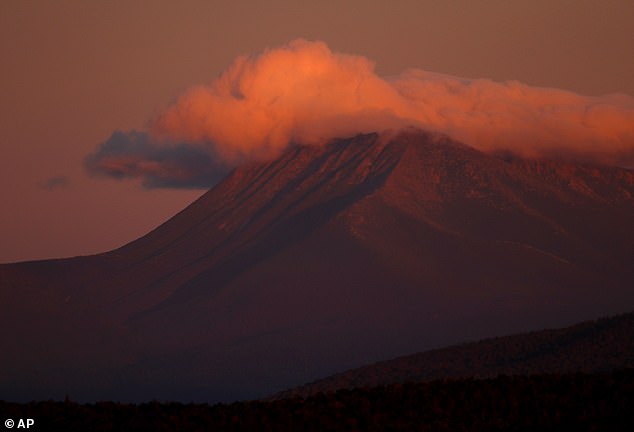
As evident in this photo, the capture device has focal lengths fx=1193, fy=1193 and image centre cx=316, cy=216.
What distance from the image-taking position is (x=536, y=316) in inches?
6078

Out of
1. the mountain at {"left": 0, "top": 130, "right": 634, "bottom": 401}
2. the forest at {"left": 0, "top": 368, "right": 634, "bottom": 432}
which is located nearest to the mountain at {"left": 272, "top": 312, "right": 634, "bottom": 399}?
the forest at {"left": 0, "top": 368, "right": 634, "bottom": 432}

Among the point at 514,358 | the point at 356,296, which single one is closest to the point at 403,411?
the point at 514,358

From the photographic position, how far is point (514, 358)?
4991 centimetres

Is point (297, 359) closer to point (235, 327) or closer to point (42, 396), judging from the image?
point (235, 327)

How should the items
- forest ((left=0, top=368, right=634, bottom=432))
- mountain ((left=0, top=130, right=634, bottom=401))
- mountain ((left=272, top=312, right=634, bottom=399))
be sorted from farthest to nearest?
mountain ((left=0, top=130, right=634, bottom=401)) < mountain ((left=272, top=312, right=634, bottom=399)) < forest ((left=0, top=368, right=634, bottom=432))

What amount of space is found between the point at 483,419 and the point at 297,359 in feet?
427

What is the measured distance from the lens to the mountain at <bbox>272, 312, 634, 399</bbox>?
149ft

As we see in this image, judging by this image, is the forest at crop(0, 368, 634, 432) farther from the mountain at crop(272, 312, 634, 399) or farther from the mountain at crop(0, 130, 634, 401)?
the mountain at crop(0, 130, 634, 401)

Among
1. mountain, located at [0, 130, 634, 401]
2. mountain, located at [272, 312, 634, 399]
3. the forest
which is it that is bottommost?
the forest

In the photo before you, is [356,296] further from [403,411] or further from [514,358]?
[403,411]

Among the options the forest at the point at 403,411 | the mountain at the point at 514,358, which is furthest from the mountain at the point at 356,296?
the forest at the point at 403,411

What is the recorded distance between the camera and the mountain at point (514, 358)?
45.5 metres

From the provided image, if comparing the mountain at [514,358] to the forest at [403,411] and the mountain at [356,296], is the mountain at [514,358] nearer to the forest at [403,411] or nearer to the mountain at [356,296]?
the forest at [403,411]

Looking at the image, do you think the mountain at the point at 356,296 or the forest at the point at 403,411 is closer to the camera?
the forest at the point at 403,411
